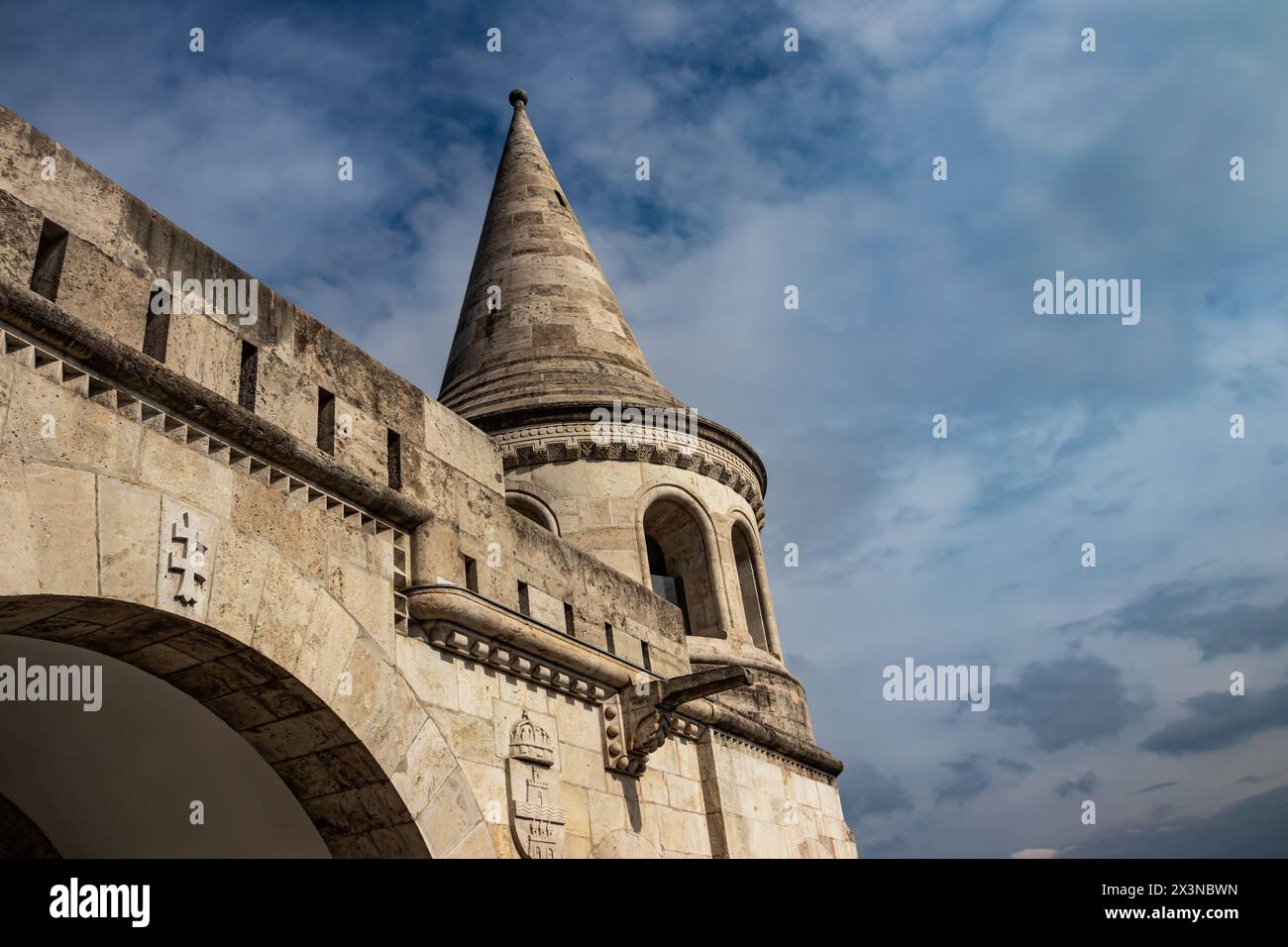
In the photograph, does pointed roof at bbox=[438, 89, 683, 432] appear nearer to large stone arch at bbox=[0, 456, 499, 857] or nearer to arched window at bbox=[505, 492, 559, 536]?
arched window at bbox=[505, 492, 559, 536]

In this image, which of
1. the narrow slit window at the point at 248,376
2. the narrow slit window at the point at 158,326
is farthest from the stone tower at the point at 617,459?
the narrow slit window at the point at 158,326

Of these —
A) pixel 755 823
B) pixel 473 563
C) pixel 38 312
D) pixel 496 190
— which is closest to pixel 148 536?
pixel 38 312

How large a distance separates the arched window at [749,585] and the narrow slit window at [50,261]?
316 inches

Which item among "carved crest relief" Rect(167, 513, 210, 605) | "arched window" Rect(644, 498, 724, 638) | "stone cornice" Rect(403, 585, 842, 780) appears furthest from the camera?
"arched window" Rect(644, 498, 724, 638)

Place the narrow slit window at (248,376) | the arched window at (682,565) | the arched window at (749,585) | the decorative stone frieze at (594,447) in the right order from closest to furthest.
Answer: the narrow slit window at (248,376)
the decorative stone frieze at (594,447)
the arched window at (682,565)
the arched window at (749,585)

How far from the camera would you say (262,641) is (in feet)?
13.3

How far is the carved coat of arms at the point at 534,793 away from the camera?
5059mm

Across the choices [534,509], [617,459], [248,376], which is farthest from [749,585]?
[248,376]

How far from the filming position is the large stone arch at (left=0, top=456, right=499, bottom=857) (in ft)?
11.2

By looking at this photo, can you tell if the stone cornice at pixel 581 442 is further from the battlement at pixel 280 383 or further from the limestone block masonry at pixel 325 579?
the battlement at pixel 280 383

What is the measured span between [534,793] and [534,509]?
5.40 meters

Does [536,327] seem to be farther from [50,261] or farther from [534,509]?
[50,261]

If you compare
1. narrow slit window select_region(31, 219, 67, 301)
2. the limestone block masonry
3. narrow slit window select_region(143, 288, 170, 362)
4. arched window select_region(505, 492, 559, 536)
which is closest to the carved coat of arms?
the limestone block masonry
